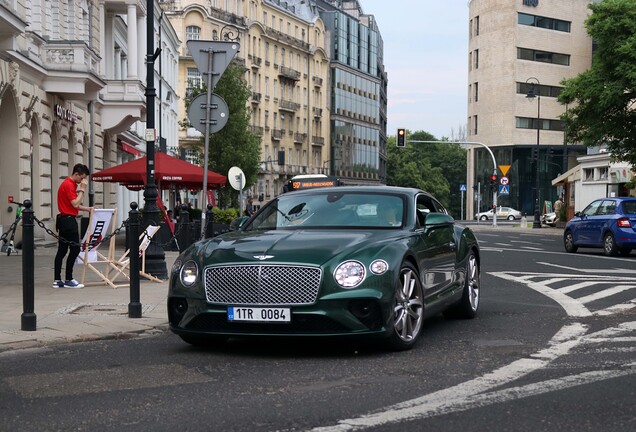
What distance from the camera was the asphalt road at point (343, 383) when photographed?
568cm

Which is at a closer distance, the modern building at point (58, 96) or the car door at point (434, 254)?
the car door at point (434, 254)

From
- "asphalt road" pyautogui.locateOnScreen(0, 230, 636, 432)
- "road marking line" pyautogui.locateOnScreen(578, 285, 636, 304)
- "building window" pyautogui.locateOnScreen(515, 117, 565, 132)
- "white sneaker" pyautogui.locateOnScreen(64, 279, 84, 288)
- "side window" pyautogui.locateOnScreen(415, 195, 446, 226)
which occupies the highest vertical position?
"building window" pyautogui.locateOnScreen(515, 117, 565, 132)

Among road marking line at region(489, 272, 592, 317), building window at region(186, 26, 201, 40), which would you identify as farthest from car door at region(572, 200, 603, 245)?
building window at region(186, 26, 201, 40)

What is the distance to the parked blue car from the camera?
83.2ft

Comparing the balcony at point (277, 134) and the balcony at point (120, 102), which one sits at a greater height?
the balcony at point (277, 134)

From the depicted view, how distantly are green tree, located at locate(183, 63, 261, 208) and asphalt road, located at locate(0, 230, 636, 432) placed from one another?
151ft

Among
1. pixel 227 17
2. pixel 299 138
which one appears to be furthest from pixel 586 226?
pixel 299 138

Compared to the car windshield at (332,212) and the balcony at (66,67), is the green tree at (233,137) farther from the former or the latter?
the car windshield at (332,212)

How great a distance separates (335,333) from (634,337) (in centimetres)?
288

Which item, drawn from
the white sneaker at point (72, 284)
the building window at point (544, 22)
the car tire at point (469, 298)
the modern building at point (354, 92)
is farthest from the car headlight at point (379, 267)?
the modern building at point (354, 92)

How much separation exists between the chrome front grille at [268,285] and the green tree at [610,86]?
32013mm

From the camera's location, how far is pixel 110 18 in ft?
133

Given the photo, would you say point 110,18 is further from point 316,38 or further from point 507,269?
point 316,38

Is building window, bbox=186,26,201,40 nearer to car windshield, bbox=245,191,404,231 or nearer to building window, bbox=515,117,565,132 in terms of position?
building window, bbox=515,117,565,132
